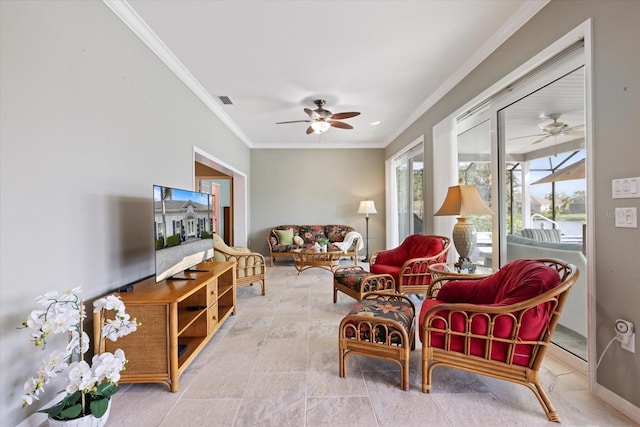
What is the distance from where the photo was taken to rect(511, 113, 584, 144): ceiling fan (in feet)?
6.57

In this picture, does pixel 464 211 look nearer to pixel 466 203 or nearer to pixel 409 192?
pixel 466 203

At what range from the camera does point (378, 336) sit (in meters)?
1.80

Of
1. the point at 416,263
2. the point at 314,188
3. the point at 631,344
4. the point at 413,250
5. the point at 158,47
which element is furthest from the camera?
the point at 314,188

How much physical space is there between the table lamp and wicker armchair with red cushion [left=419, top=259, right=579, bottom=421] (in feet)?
2.15

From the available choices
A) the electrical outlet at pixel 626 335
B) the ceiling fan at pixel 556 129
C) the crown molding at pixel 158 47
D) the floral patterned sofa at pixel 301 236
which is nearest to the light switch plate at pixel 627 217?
the electrical outlet at pixel 626 335

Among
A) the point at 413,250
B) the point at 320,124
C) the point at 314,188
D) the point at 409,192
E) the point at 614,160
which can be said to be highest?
the point at 320,124

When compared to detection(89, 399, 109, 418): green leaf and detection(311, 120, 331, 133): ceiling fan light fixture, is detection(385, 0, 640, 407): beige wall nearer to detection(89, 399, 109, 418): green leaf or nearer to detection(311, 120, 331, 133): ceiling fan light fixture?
detection(311, 120, 331, 133): ceiling fan light fixture

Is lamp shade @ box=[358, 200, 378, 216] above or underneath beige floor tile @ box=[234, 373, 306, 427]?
above

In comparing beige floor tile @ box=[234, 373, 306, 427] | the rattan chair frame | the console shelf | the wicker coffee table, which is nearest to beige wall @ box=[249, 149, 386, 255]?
the wicker coffee table

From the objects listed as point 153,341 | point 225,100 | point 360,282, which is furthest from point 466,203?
point 225,100

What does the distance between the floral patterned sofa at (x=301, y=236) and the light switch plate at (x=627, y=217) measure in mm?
4222

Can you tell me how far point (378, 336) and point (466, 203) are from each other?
136cm

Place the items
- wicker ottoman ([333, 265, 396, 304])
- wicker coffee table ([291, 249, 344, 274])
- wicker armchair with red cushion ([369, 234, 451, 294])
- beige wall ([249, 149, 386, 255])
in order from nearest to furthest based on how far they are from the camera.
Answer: wicker ottoman ([333, 265, 396, 304])
wicker armchair with red cushion ([369, 234, 451, 294])
wicker coffee table ([291, 249, 344, 274])
beige wall ([249, 149, 386, 255])

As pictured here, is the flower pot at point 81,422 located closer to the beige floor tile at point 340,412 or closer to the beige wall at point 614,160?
the beige floor tile at point 340,412
